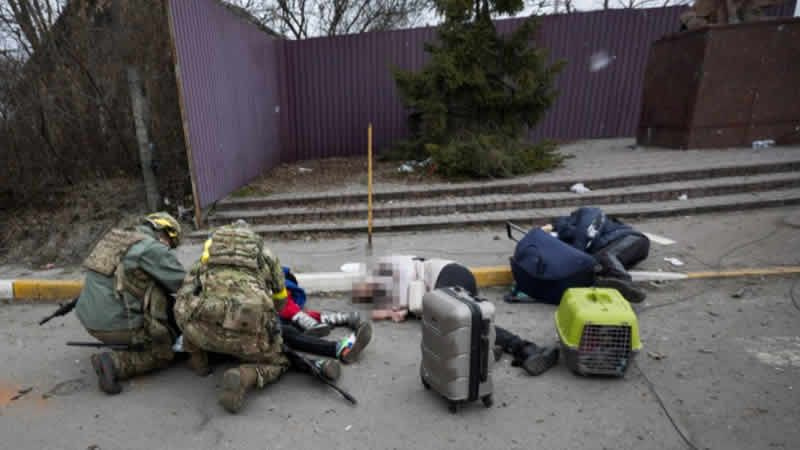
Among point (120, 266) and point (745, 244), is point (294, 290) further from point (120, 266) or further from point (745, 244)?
point (745, 244)

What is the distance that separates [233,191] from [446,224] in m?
3.85

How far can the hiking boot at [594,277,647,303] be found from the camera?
12.3 ft

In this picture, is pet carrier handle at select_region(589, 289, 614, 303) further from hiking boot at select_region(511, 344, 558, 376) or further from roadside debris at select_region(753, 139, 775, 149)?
roadside debris at select_region(753, 139, 775, 149)

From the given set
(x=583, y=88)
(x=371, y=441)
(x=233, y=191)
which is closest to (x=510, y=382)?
(x=371, y=441)

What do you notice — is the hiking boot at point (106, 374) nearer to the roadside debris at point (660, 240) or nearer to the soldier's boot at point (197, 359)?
the soldier's boot at point (197, 359)

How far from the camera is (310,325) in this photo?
3566 mm

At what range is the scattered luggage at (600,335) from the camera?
9.10 feet

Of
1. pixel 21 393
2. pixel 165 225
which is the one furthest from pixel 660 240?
pixel 21 393

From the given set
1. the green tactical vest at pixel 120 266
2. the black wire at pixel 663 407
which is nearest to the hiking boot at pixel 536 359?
the black wire at pixel 663 407

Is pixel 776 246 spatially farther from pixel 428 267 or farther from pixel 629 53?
pixel 629 53

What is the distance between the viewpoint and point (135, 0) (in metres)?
6.72

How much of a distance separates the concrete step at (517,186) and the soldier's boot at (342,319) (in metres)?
3.61

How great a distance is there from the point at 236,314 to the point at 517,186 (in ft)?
18.2

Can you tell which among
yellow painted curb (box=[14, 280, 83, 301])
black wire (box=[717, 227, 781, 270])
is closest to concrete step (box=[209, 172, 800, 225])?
black wire (box=[717, 227, 781, 270])
